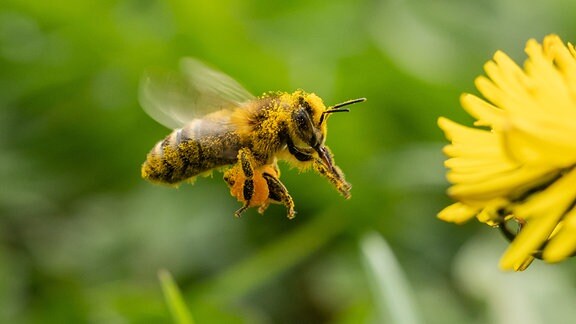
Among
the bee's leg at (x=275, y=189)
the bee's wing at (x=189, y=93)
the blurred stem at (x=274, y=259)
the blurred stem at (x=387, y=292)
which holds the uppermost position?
the blurred stem at (x=274, y=259)

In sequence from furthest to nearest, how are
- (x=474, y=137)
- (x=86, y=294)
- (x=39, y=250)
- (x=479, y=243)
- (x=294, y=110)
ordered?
1. (x=39, y=250)
2. (x=479, y=243)
3. (x=86, y=294)
4. (x=294, y=110)
5. (x=474, y=137)

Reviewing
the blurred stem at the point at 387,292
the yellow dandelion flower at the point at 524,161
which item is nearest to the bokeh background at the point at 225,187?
the blurred stem at the point at 387,292

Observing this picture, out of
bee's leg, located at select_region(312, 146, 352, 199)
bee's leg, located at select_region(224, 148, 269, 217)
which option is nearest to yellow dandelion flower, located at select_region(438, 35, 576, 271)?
bee's leg, located at select_region(312, 146, 352, 199)

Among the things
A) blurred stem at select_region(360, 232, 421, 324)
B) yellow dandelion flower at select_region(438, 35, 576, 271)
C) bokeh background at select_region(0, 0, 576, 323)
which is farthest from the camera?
bokeh background at select_region(0, 0, 576, 323)

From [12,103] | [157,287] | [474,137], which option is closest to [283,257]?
[157,287]

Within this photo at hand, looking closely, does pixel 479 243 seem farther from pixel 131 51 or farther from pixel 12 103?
pixel 12 103

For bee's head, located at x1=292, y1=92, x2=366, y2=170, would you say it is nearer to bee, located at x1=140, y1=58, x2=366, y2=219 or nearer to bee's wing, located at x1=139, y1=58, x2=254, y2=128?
bee, located at x1=140, y1=58, x2=366, y2=219

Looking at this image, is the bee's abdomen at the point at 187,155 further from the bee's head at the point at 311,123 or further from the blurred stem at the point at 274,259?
the blurred stem at the point at 274,259
